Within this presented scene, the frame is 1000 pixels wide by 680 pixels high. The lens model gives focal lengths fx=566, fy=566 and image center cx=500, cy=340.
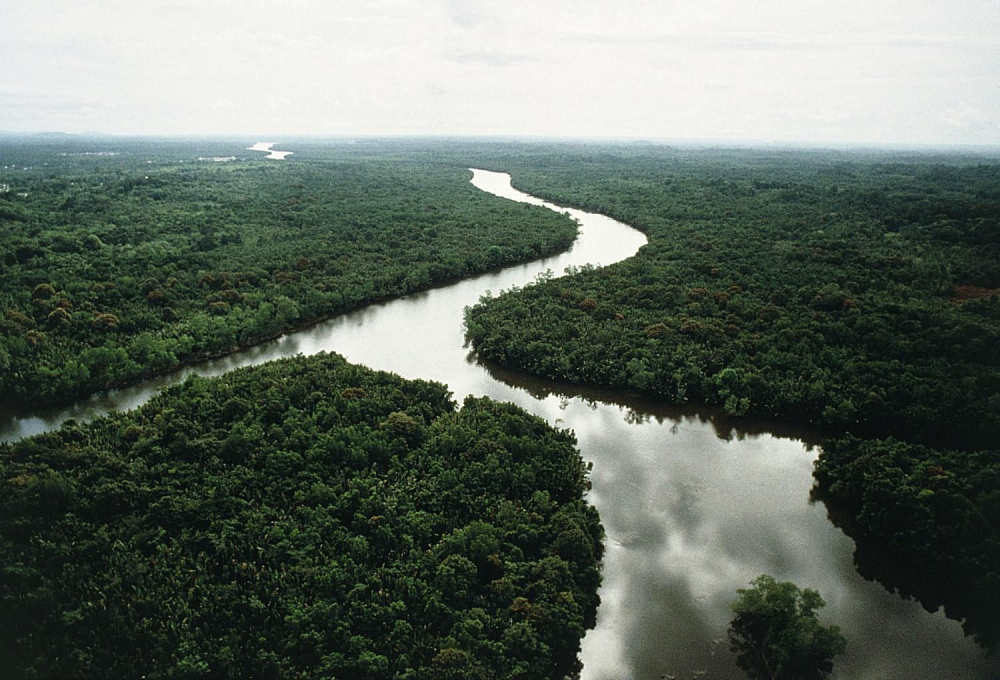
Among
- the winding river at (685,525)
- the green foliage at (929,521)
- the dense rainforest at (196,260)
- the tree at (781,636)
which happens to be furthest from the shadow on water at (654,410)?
the dense rainforest at (196,260)

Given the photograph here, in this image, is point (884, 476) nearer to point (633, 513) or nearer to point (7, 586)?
point (633, 513)

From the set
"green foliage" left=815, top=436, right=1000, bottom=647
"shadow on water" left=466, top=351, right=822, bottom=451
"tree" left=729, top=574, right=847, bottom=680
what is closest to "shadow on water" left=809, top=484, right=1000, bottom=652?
"green foliage" left=815, top=436, right=1000, bottom=647

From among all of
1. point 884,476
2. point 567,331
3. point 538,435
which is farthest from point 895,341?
point 538,435

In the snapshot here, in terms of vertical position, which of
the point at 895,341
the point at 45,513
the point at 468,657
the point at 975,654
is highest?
the point at 895,341

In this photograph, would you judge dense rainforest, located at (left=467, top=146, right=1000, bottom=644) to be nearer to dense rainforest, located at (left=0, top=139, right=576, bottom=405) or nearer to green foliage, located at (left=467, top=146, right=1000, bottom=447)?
green foliage, located at (left=467, top=146, right=1000, bottom=447)

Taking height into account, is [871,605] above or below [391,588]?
below

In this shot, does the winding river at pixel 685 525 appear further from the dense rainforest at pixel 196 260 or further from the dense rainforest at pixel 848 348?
the dense rainforest at pixel 196 260

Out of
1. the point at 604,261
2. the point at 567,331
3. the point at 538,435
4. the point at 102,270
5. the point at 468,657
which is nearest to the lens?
the point at 468,657
